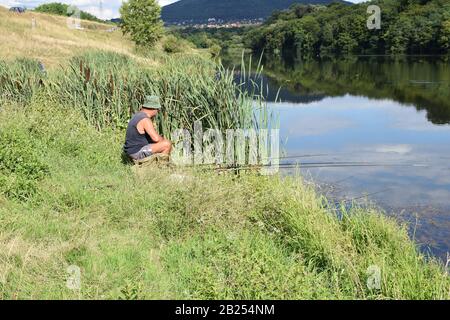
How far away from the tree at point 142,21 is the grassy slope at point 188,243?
44.7 meters

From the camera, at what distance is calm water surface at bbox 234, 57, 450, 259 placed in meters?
8.96

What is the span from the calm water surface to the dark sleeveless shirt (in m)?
2.59

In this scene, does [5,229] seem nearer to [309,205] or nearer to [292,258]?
[292,258]

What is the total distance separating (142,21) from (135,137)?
47972 mm

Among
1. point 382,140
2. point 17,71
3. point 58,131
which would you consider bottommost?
point 382,140

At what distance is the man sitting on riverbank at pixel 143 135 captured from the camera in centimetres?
819

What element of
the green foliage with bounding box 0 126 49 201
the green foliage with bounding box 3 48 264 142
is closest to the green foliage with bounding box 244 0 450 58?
the green foliage with bounding box 3 48 264 142

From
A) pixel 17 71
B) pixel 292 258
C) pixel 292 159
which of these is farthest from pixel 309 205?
pixel 17 71

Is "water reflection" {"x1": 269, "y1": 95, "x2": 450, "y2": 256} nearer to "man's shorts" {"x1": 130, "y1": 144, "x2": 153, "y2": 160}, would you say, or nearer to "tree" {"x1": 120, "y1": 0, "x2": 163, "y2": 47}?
"man's shorts" {"x1": 130, "y1": 144, "x2": 153, "y2": 160}

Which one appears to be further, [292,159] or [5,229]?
[292,159]

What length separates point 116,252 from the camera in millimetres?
5008

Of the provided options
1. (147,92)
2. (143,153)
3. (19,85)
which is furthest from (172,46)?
(143,153)

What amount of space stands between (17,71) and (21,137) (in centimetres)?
523
